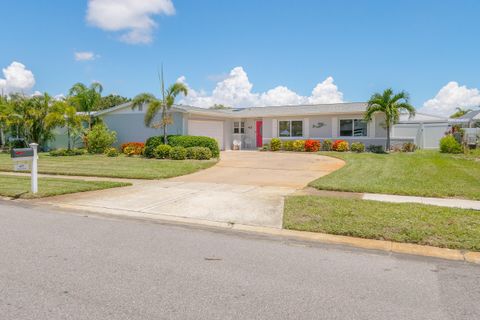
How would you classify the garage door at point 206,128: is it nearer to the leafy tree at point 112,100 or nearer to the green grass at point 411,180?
the green grass at point 411,180

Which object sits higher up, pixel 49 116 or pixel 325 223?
pixel 49 116

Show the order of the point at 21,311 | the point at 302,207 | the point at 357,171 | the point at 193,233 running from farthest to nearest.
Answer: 1. the point at 357,171
2. the point at 302,207
3. the point at 193,233
4. the point at 21,311

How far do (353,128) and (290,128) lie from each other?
4575 millimetres

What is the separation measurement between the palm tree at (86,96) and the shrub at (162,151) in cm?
888

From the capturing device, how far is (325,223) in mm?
6543

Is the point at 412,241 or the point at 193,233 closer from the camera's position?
the point at 412,241

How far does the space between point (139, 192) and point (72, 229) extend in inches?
145

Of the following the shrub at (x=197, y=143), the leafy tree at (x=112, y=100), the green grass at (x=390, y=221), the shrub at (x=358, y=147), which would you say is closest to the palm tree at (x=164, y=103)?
the shrub at (x=197, y=143)

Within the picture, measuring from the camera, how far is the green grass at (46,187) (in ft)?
32.3

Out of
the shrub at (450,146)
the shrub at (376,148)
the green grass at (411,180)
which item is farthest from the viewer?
the shrub at (376,148)

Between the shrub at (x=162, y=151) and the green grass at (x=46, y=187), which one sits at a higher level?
the shrub at (x=162, y=151)

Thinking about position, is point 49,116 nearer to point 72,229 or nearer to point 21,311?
point 72,229

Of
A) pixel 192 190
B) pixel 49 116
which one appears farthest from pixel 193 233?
pixel 49 116

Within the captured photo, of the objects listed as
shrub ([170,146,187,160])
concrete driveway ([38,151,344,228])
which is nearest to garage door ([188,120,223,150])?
shrub ([170,146,187,160])
